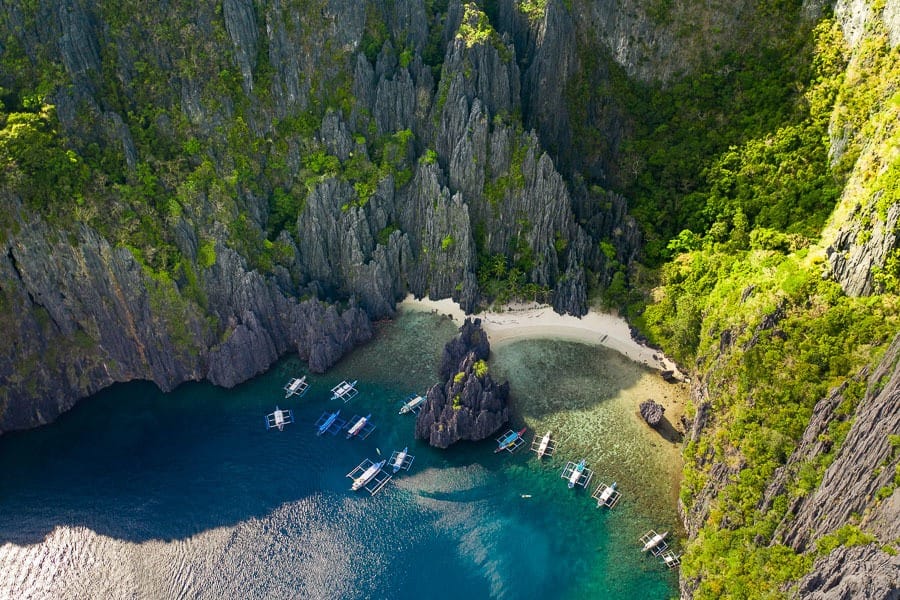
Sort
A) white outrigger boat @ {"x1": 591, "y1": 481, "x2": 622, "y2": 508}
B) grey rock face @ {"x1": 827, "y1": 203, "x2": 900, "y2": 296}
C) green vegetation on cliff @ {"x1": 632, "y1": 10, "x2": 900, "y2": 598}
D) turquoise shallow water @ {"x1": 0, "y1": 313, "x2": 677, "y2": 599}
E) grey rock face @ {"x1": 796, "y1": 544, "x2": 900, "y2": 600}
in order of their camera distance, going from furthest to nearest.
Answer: white outrigger boat @ {"x1": 591, "y1": 481, "x2": 622, "y2": 508} < turquoise shallow water @ {"x1": 0, "y1": 313, "x2": 677, "y2": 599} < grey rock face @ {"x1": 827, "y1": 203, "x2": 900, "y2": 296} < green vegetation on cliff @ {"x1": 632, "y1": 10, "x2": 900, "y2": 598} < grey rock face @ {"x1": 796, "y1": 544, "x2": 900, "y2": 600}

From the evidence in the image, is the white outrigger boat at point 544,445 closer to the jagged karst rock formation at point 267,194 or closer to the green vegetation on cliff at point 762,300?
the green vegetation on cliff at point 762,300

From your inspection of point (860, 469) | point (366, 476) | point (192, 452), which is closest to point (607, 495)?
point (366, 476)

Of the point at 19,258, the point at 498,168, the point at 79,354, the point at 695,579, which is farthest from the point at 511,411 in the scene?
the point at 19,258

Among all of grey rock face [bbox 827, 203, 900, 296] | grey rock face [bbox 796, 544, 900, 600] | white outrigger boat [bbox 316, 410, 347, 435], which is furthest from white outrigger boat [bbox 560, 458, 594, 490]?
grey rock face [bbox 827, 203, 900, 296]

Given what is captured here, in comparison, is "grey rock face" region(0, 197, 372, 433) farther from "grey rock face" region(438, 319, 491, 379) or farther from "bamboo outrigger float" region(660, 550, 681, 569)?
"bamboo outrigger float" region(660, 550, 681, 569)

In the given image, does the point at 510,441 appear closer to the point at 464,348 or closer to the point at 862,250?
the point at 464,348

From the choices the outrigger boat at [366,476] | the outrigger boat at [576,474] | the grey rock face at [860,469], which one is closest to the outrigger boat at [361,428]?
the outrigger boat at [366,476]

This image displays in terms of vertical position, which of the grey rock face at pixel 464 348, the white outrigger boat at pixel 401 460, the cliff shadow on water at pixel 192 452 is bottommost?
the cliff shadow on water at pixel 192 452
